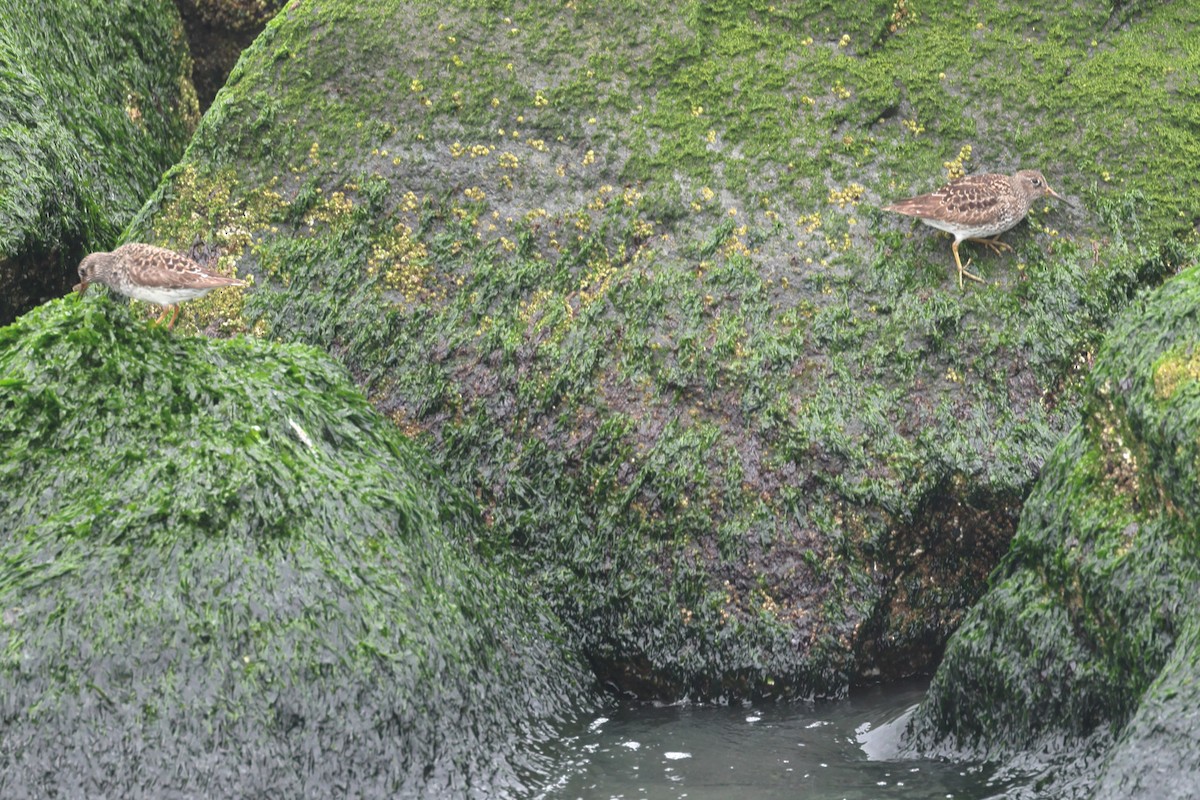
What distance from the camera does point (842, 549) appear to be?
17.0 ft

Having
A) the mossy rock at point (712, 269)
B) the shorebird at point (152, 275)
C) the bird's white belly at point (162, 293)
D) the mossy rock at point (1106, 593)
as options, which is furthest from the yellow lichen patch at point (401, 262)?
the mossy rock at point (1106, 593)

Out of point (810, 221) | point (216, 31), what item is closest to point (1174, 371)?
point (810, 221)

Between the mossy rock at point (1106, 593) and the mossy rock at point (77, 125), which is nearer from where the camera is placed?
the mossy rock at point (1106, 593)

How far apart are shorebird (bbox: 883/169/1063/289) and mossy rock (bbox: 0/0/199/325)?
4161 millimetres

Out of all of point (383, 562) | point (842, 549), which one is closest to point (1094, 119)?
point (842, 549)

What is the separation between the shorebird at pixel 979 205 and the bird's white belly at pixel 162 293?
3.12 meters

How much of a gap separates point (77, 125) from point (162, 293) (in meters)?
2.13

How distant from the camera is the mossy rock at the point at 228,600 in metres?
3.94

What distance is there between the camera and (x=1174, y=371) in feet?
13.3

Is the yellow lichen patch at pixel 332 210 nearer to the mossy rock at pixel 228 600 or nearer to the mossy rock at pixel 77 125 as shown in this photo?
the mossy rock at pixel 228 600

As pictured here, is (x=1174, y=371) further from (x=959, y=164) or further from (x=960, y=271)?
(x=959, y=164)

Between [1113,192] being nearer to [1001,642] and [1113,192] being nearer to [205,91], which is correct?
[1001,642]

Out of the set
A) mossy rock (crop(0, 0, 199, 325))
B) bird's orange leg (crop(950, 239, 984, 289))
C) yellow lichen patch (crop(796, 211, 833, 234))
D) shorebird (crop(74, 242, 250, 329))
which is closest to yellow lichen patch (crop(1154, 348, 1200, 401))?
bird's orange leg (crop(950, 239, 984, 289))

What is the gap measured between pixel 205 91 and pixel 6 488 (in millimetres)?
5099
